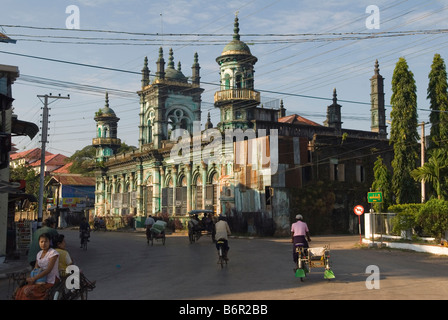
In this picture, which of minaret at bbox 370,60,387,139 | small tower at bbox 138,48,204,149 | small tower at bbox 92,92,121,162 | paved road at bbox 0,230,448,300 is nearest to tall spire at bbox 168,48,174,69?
small tower at bbox 138,48,204,149

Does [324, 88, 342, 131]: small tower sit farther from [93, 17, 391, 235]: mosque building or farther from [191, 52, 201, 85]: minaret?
[191, 52, 201, 85]: minaret

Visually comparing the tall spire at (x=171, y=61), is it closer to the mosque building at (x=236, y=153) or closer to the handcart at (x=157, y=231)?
the mosque building at (x=236, y=153)

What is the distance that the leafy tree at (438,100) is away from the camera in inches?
1183

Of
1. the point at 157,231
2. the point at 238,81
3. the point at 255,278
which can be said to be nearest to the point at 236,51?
the point at 238,81

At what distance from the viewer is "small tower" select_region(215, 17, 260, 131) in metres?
42.1

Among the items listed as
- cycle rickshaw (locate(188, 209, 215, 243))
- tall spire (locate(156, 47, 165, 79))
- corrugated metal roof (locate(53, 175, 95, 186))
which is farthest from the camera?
corrugated metal roof (locate(53, 175, 95, 186))

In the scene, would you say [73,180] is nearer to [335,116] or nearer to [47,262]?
[335,116]

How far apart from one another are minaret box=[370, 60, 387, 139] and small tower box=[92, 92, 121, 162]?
31472mm

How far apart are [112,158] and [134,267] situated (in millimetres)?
46345

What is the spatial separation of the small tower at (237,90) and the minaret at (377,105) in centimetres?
1544

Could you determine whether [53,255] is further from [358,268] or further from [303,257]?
[358,268]

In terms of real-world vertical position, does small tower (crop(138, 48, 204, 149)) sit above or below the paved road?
above

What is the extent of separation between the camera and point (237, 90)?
4231 centimetres
